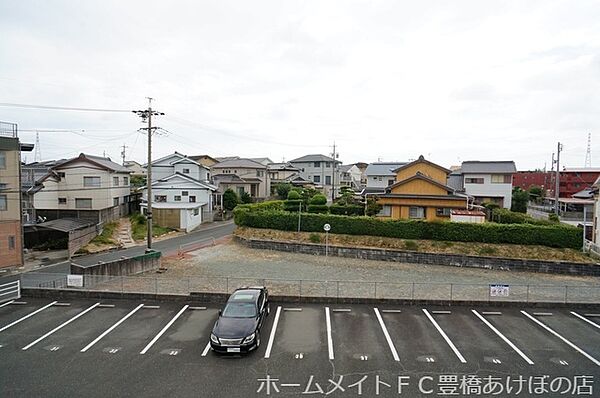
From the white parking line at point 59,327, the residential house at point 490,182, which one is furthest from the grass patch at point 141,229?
the residential house at point 490,182

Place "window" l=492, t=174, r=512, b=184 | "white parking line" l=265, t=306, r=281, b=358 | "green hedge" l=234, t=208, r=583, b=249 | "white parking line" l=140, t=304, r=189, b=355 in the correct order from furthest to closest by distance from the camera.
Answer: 1. "window" l=492, t=174, r=512, b=184
2. "green hedge" l=234, t=208, r=583, b=249
3. "white parking line" l=140, t=304, r=189, b=355
4. "white parking line" l=265, t=306, r=281, b=358

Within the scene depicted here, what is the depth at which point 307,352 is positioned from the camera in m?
11.1

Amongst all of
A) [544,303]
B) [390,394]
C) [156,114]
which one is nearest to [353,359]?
[390,394]

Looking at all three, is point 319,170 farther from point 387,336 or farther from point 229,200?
point 387,336

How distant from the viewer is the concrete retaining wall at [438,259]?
20.9 meters

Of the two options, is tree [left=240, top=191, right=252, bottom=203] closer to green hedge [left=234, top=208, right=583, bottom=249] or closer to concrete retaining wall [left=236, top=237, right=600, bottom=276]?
green hedge [left=234, top=208, right=583, bottom=249]

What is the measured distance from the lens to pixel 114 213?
3612cm

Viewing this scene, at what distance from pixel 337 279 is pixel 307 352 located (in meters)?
8.43

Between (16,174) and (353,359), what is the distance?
74.4 ft

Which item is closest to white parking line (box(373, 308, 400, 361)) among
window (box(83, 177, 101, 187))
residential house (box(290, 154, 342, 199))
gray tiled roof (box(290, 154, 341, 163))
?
window (box(83, 177, 101, 187))

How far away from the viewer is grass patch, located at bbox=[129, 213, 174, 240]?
3072cm

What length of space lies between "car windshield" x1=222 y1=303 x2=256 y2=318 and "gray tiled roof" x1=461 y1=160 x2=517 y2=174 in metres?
33.6

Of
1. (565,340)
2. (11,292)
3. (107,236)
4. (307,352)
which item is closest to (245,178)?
(107,236)

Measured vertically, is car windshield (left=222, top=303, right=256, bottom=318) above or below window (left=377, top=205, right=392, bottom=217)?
below
